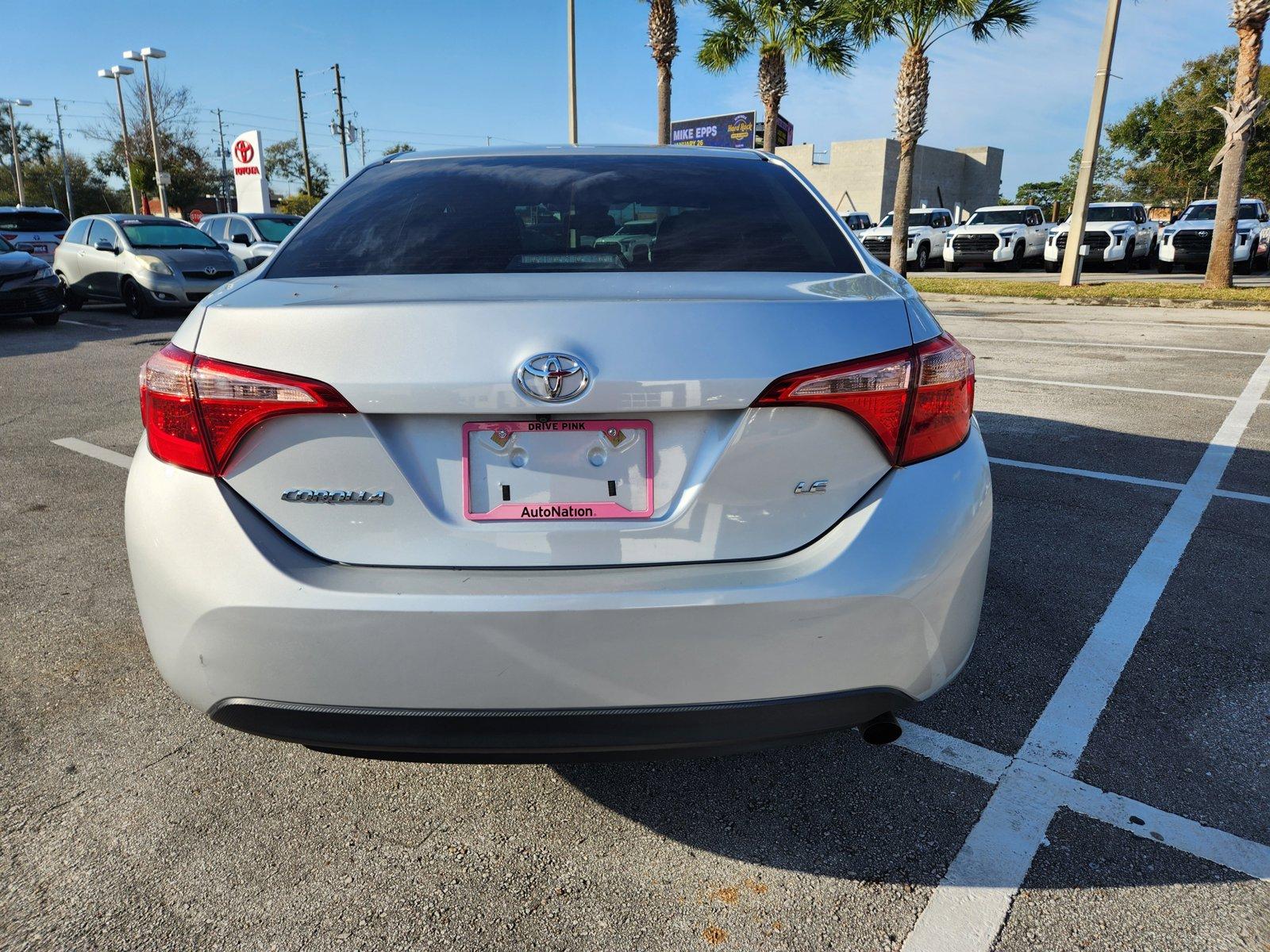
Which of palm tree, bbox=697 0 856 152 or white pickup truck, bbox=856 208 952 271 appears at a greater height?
palm tree, bbox=697 0 856 152

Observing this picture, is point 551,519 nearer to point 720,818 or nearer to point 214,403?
point 214,403

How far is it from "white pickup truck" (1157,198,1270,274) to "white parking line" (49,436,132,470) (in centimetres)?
2429

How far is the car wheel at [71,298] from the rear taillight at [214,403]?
15.7 metres

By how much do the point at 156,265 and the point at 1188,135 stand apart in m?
51.0

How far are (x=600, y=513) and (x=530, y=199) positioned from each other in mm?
1140

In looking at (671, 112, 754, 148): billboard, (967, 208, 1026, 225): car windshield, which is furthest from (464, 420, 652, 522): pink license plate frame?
(671, 112, 754, 148): billboard

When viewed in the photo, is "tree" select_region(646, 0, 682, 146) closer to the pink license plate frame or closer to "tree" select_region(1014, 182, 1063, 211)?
the pink license plate frame

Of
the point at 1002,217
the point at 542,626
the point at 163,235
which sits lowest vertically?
the point at 542,626

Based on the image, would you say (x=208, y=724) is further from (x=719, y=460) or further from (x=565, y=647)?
(x=719, y=460)

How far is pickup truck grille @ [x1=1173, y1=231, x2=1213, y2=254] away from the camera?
22.7m

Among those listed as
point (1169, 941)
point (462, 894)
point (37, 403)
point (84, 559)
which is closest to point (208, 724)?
point (462, 894)

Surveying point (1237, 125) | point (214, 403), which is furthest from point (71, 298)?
point (1237, 125)

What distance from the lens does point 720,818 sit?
7.25ft

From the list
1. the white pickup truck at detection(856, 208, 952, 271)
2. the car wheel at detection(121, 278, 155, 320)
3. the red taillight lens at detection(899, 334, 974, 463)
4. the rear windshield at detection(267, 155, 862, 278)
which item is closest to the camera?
the red taillight lens at detection(899, 334, 974, 463)
